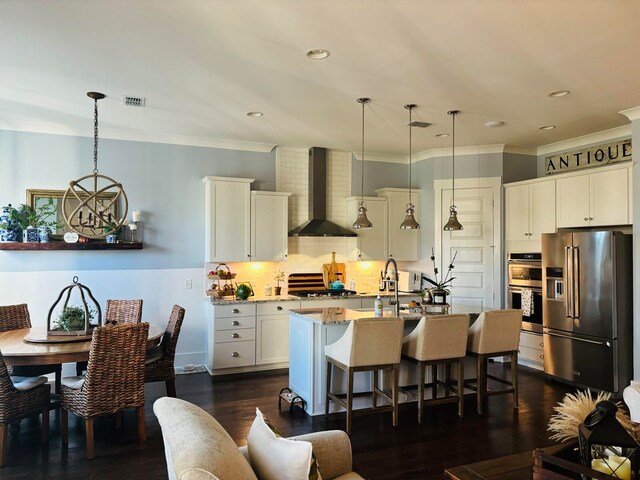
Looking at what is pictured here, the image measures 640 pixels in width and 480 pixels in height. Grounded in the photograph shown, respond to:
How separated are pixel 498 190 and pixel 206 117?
4.00m

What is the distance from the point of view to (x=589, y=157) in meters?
5.93

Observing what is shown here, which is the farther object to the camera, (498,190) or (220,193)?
(498,190)

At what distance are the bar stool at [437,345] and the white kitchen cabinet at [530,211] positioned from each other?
2.38 m

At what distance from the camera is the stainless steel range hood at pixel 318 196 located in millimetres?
6566

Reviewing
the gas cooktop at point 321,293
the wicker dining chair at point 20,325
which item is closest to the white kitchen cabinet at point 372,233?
the gas cooktop at point 321,293

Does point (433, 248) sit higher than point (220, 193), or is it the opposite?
point (220, 193)

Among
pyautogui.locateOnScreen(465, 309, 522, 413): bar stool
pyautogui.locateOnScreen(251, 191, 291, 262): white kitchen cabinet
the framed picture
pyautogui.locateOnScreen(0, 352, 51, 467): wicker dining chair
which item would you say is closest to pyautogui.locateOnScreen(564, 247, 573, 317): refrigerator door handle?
pyautogui.locateOnScreen(465, 309, 522, 413): bar stool

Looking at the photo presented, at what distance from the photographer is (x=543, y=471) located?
5.46 feet

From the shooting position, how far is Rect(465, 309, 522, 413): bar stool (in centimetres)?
439

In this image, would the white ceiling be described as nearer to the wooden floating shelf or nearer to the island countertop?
the wooden floating shelf

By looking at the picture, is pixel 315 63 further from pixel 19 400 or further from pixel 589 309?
pixel 589 309

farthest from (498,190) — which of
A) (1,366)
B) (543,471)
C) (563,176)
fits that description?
(1,366)

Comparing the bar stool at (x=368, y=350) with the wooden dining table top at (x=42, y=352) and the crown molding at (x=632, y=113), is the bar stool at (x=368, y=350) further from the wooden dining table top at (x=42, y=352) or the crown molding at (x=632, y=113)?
the crown molding at (x=632, y=113)

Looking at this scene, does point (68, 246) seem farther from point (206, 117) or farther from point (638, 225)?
point (638, 225)
